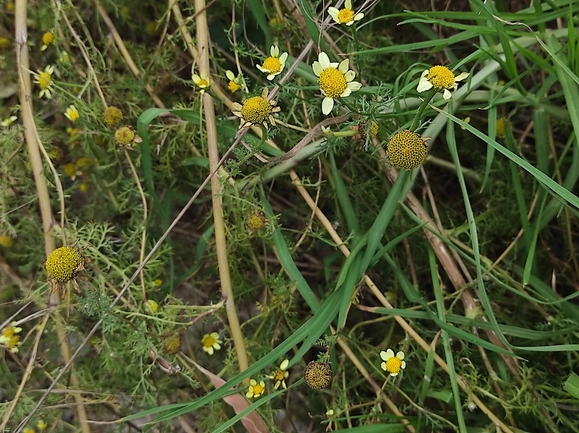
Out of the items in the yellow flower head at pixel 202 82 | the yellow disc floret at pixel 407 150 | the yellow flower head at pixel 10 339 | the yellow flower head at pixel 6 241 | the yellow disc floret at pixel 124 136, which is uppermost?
the yellow flower head at pixel 202 82

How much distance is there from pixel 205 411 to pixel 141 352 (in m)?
0.24

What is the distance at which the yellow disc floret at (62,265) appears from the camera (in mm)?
832

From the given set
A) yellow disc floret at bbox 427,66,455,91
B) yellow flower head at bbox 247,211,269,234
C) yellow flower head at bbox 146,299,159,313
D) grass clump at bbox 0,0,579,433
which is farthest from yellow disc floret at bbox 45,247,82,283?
yellow disc floret at bbox 427,66,455,91

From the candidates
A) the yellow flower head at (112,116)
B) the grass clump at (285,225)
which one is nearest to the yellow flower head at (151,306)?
the grass clump at (285,225)

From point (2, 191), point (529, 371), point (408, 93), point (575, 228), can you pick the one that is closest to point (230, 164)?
point (408, 93)

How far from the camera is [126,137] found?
102 centimetres

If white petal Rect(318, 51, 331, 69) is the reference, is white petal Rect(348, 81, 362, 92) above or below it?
below

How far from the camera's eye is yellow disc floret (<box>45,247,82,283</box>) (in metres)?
0.83

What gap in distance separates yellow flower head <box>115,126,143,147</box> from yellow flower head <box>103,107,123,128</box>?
5 centimetres

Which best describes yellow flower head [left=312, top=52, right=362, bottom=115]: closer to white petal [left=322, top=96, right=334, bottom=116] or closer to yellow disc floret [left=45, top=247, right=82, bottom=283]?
white petal [left=322, top=96, right=334, bottom=116]

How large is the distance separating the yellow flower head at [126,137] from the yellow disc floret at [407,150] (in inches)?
21.1

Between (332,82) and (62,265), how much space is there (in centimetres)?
54

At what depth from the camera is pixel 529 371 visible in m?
0.99

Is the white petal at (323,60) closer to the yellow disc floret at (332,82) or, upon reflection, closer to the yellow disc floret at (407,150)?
the yellow disc floret at (332,82)
